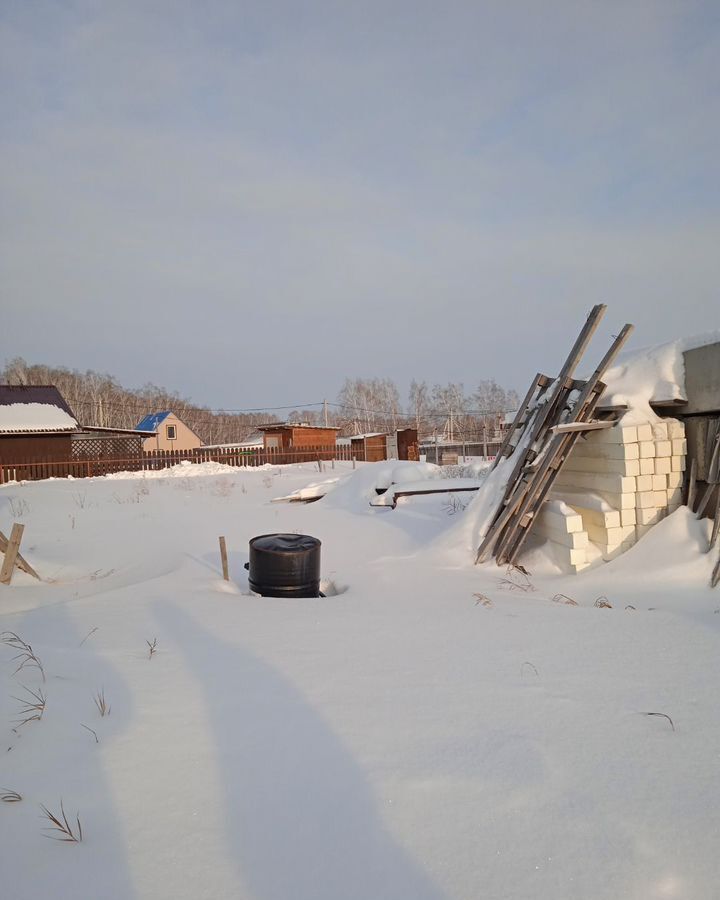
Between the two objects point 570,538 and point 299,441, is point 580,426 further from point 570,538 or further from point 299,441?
point 299,441

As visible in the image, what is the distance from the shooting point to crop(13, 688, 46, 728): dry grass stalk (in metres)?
2.30

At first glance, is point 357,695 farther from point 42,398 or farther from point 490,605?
point 42,398

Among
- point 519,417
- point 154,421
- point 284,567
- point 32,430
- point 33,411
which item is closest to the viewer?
point 284,567

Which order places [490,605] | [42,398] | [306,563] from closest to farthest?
1. [490,605]
2. [306,563]
3. [42,398]

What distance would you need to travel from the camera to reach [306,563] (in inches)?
195

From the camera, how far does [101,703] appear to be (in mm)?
2418

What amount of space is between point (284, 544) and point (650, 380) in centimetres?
440

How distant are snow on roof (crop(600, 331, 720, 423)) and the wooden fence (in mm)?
22727

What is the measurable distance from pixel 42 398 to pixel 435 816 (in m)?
29.6

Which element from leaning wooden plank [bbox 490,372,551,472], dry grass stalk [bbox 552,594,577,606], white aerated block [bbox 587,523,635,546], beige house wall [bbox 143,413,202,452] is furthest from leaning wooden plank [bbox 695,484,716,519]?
beige house wall [bbox 143,413,202,452]

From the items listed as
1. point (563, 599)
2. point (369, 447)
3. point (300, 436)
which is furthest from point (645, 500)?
point (300, 436)

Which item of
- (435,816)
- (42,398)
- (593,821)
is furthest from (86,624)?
(42,398)

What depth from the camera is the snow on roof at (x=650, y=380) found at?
17.4 feet

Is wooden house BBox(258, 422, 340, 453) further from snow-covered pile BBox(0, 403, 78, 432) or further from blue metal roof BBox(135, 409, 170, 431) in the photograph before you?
blue metal roof BBox(135, 409, 170, 431)
